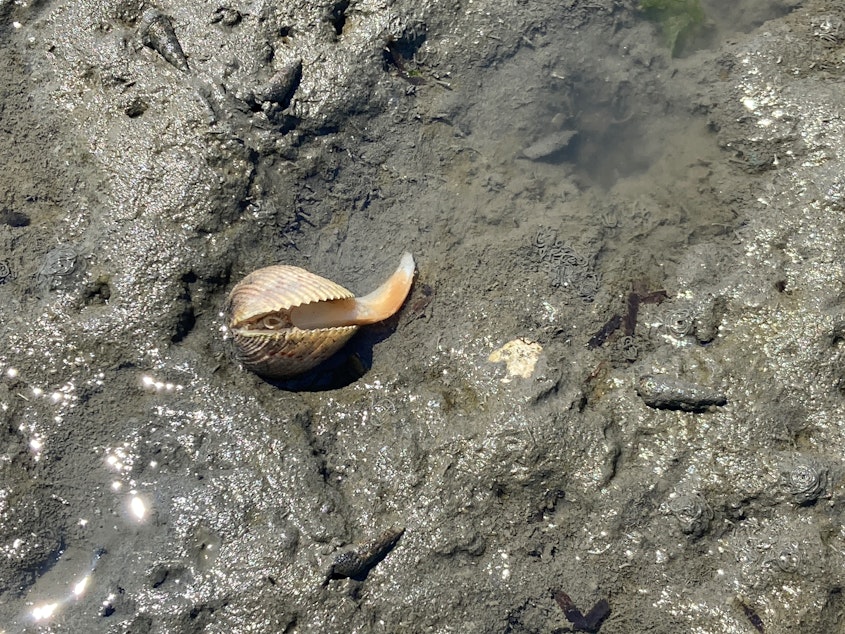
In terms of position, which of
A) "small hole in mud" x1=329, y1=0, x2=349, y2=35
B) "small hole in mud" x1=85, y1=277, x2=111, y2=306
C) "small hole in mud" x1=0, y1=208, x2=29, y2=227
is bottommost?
"small hole in mud" x1=85, y1=277, x2=111, y2=306

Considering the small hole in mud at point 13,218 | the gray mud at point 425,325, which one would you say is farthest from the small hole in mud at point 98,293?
the small hole in mud at point 13,218

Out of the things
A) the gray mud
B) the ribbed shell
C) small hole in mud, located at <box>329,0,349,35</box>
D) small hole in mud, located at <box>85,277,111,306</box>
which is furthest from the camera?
small hole in mud, located at <box>329,0,349,35</box>

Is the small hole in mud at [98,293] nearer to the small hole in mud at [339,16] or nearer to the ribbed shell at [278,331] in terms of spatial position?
the ribbed shell at [278,331]

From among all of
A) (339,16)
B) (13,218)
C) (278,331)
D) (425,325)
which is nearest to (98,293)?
(13,218)

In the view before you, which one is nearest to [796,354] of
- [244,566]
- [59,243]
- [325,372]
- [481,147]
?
[481,147]

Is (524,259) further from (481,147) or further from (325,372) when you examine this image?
(325,372)

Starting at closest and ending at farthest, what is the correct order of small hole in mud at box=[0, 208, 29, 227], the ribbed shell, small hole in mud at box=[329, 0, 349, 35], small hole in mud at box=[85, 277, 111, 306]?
the ribbed shell, small hole in mud at box=[85, 277, 111, 306], small hole in mud at box=[0, 208, 29, 227], small hole in mud at box=[329, 0, 349, 35]

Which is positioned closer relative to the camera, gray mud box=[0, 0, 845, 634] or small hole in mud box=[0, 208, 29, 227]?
gray mud box=[0, 0, 845, 634]

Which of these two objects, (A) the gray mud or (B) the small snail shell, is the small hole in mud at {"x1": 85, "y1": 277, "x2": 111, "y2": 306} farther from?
(B) the small snail shell

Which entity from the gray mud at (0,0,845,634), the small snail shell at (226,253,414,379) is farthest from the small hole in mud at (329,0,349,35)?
the small snail shell at (226,253,414,379)
